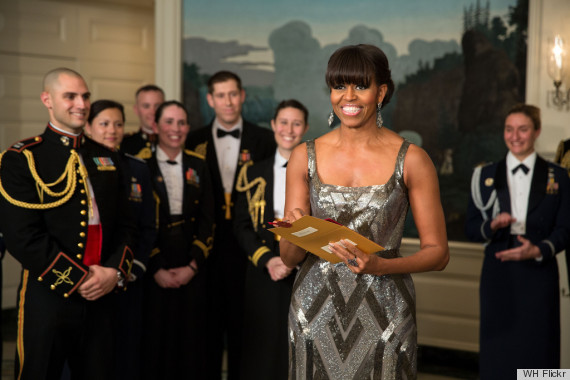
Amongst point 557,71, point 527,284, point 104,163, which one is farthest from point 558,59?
point 104,163

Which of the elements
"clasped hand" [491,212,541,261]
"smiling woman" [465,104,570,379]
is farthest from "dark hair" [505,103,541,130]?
"clasped hand" [491,212,541,261]

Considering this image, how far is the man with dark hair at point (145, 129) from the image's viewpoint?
4020 mm

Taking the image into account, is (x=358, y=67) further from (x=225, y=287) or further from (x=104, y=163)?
(x=225, y=287)

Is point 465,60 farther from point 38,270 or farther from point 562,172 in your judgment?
point 38,270

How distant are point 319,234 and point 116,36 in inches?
216

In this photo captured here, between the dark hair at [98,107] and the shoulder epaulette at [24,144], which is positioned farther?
the dark hair at [98,107]

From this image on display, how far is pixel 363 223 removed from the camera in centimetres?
194

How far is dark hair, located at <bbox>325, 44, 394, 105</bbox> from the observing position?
1890 millimetres

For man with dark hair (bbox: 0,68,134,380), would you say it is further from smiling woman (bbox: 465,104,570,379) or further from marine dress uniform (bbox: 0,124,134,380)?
smiling woman (bbox: 465,104,570,379)

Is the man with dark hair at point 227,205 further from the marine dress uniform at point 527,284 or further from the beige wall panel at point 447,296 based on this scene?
the beige wall panel at point 447,296

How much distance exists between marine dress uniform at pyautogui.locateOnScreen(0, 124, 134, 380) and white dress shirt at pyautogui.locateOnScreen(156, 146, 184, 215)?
0.73 meters

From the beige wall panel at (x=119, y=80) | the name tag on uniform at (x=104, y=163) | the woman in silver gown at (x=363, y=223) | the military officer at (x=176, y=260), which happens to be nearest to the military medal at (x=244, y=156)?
the military officer at (x=176, y=260)

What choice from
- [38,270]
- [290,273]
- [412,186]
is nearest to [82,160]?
[38,270]

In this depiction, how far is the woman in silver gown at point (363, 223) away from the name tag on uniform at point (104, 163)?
1380mm
